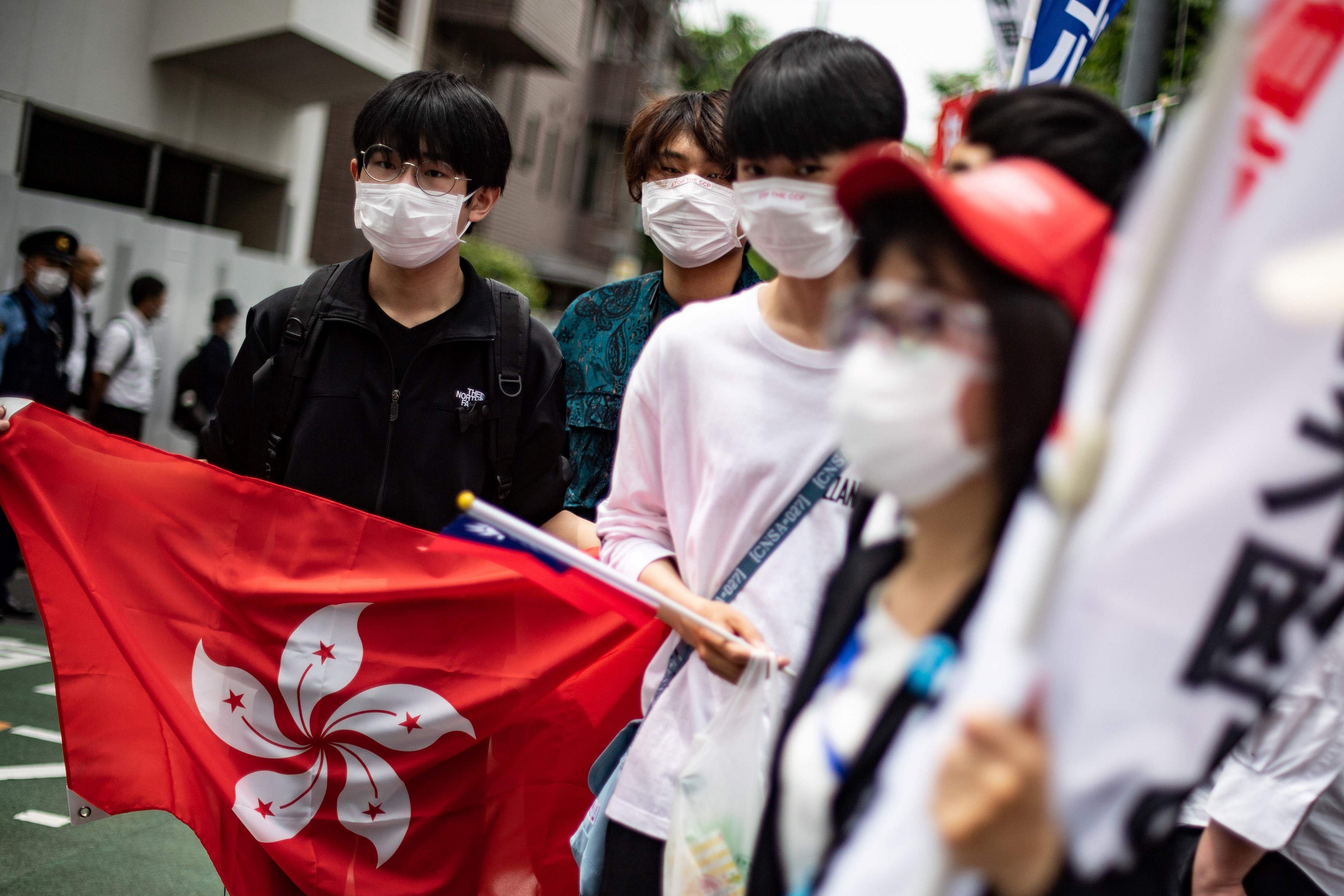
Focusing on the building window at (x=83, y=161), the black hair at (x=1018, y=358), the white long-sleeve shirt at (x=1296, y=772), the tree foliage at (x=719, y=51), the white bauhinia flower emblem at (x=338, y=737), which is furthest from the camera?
the tree foliage at (x=719, y=51)

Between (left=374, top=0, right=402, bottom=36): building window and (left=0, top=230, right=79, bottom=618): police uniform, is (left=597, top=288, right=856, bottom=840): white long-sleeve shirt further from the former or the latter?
(left=374, top=0, right=402, bottom=36): building window

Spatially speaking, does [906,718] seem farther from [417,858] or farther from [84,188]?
[84,188]

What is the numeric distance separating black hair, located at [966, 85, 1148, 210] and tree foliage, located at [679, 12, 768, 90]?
135 ft

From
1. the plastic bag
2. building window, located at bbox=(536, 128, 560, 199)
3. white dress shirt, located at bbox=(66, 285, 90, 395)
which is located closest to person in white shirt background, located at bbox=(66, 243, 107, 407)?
white dress shirt, located at bbox=(66, 285, 90, 395)

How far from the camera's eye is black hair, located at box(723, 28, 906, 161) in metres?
2.15

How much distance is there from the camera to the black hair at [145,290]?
370 inches

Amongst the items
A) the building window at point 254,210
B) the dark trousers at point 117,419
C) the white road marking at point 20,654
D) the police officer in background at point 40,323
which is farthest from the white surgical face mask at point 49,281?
the building window at point 254,210

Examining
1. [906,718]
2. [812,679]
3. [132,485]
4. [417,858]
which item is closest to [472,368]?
[132,485]

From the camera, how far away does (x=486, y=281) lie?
336cm

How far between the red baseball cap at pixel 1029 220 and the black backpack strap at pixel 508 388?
1913 millimetres

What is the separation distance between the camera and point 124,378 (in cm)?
906

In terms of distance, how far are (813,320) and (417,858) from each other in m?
1.77

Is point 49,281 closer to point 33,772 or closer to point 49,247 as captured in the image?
point 49,247

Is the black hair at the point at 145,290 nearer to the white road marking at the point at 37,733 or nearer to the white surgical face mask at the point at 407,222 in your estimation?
the white road marking at the point at 37,733
